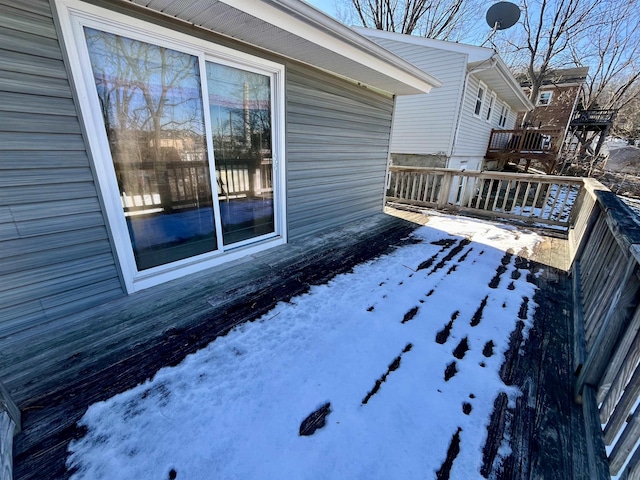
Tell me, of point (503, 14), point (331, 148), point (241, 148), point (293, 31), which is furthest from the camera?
point (503, 14)

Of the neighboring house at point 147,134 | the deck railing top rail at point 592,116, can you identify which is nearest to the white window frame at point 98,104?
the neighboring house at point 147,134

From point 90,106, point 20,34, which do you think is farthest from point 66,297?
point 20,34

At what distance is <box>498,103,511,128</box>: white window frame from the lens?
1191 cm

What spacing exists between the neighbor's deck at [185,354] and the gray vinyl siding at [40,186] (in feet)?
0.77

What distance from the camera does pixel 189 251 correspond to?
269 centimetres

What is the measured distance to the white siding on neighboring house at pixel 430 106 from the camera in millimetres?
7254

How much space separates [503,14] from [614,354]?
8.85 m

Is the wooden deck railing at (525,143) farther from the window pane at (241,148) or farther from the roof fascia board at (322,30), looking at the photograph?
the window pane at (241,148)

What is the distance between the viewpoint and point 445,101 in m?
7.52

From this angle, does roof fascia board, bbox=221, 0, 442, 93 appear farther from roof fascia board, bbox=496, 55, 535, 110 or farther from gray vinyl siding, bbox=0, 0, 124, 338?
roof fascia board, bbox=496, 55, 535, 110

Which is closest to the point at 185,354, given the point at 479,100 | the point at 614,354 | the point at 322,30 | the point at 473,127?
the point at 614,354

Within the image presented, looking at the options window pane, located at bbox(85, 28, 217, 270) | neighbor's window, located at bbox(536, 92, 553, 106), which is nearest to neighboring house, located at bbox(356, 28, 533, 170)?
window pane, located at bbox(85, 28, 217, 270)

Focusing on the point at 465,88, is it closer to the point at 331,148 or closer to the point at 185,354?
the point at 331,148

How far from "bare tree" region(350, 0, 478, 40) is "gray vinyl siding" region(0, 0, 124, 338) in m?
14.8
